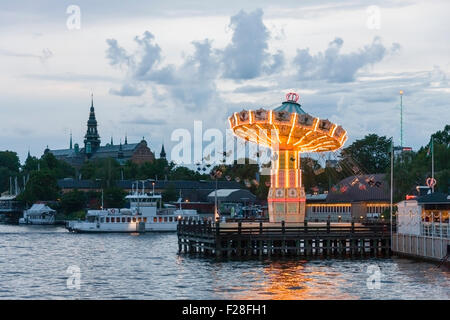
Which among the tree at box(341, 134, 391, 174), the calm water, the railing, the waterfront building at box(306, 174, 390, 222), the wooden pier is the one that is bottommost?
the calm water

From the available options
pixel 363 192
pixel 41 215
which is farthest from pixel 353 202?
pixel 41 215

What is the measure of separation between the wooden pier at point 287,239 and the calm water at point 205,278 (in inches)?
104

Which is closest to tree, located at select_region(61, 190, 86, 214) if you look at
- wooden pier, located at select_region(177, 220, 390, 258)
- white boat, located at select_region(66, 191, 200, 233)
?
white boat, located at select_region(66, 191, 200, 233)

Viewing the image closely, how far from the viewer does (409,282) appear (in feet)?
183

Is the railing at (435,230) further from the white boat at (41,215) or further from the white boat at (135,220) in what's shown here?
the white boat at (41,215)

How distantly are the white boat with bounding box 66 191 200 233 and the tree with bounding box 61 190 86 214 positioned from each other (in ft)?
178

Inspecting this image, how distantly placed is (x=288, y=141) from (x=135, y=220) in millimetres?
52980

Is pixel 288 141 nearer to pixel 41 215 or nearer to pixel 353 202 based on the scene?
pixel 353 202

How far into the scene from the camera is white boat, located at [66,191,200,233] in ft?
437

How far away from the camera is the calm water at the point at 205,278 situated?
169 ft

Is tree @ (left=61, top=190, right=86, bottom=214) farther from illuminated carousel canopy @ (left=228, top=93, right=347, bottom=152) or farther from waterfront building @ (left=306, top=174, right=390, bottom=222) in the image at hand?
illuminated carousel canopy @ (left=228, top=93, right=347, bottom=152)

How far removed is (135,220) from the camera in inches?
5266
